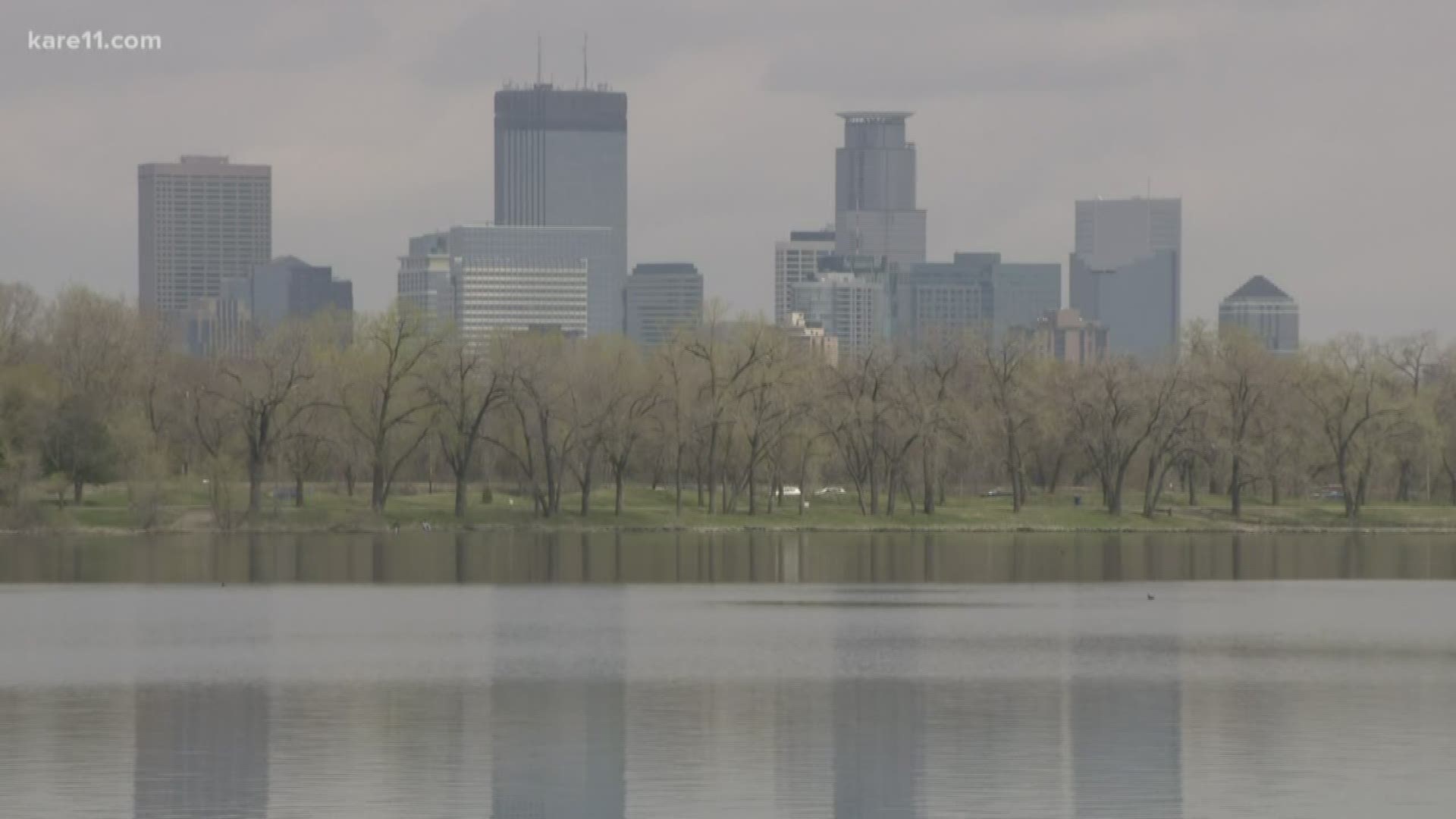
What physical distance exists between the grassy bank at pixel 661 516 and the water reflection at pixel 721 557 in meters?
1.06

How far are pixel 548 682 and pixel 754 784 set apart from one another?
11.2 metres

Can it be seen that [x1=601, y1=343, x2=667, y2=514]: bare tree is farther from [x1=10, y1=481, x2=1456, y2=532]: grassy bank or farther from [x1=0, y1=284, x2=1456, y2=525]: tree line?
[x1=10, y1=481, x2=1456, y2=532]: grassy bank

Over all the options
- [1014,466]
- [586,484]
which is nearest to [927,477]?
[1014,466]

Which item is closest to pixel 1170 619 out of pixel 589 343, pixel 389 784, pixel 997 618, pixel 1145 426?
pixel 997 618

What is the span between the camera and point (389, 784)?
29109 mm

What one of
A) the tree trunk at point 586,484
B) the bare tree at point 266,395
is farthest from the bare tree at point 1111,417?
the bare tree at point 266,395

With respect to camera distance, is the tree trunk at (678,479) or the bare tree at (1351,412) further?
the bare tree at (1351,412)

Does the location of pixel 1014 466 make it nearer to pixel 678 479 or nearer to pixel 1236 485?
pixel 1236 485

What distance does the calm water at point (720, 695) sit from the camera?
2861 centimetres

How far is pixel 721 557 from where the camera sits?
269 feet

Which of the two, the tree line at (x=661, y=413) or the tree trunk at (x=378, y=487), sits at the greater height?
the tree line at (x=661, y=413)

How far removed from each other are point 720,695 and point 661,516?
209 feet

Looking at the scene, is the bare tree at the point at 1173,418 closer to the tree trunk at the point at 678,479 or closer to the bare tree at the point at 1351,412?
the bare tree at the point at 1351,412

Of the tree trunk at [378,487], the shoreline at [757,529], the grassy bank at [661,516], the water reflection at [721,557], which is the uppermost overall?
the tree trunk at [378,487]
